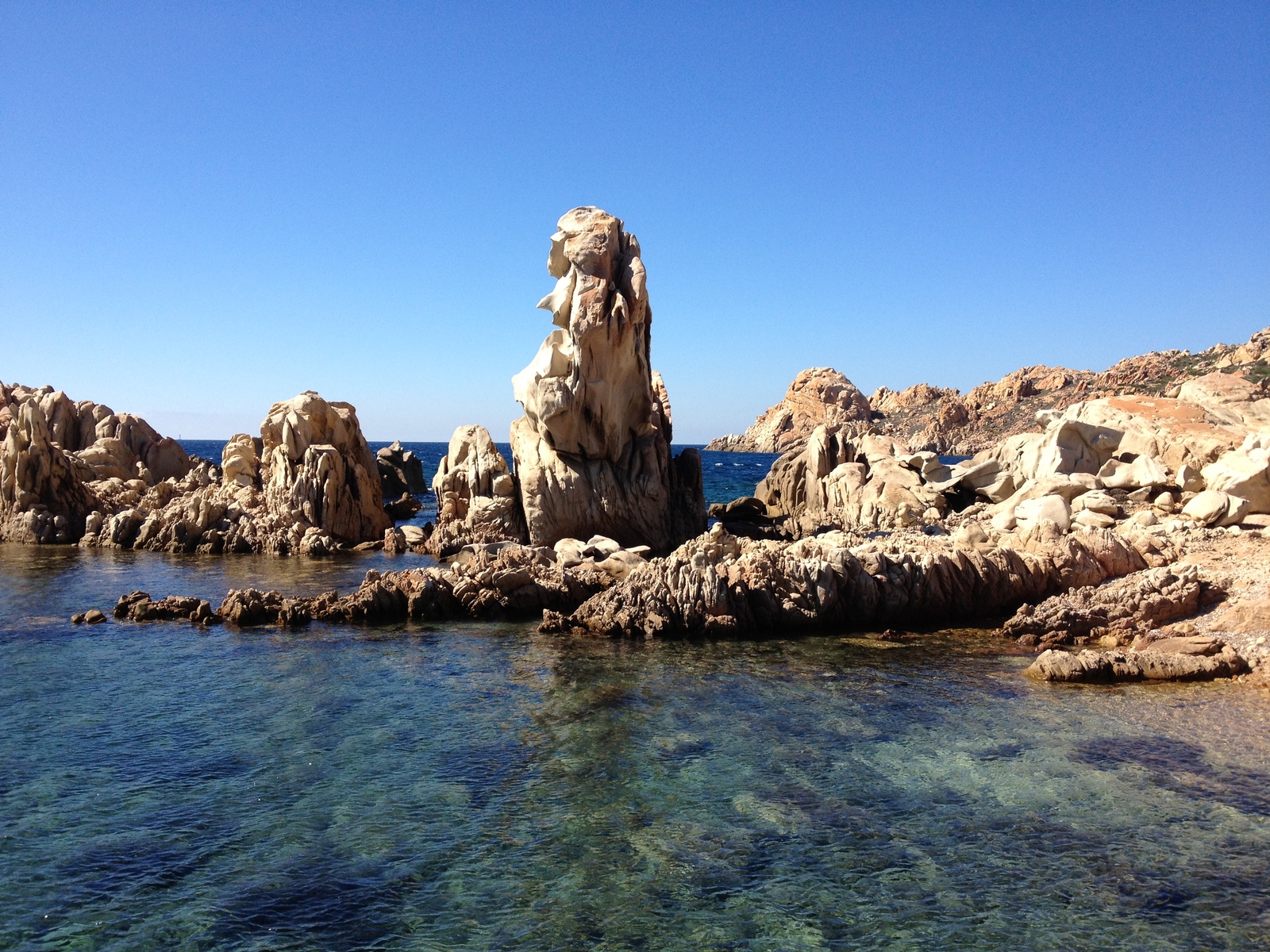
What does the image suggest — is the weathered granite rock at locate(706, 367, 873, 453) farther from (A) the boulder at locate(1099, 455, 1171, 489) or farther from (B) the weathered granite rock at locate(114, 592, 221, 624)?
(B) the weathered granite rock at locate(114, 592, 221, 624)

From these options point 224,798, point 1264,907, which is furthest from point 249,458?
point 1264,907

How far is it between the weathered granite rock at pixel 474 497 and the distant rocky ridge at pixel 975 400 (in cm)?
4967

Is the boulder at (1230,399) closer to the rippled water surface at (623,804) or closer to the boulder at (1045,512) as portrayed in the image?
the boulder at (1045,512)

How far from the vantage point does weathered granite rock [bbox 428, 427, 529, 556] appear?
33188 millimetres

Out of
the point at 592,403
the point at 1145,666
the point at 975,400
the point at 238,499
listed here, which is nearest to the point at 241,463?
the point at 238,499

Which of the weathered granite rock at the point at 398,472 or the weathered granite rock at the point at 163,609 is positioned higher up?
the weathered granite rock at the point at 398,472

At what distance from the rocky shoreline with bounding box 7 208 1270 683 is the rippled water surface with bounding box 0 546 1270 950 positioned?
2469 mm

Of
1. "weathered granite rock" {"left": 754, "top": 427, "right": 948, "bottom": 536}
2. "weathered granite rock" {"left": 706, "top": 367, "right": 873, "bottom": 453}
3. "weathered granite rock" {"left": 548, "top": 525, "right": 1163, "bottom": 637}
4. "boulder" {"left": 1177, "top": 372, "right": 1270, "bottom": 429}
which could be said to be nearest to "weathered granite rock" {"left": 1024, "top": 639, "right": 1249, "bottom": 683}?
"weathered granite rock" {"left": 548, "top": 525, "right": 1163, "bottom": 637}

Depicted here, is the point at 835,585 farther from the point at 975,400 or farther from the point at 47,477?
the point at 975,400

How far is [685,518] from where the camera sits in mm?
32844

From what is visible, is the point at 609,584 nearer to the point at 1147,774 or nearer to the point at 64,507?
the point at 1147,774

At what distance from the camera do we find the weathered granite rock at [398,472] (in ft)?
185

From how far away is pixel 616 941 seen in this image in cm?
891

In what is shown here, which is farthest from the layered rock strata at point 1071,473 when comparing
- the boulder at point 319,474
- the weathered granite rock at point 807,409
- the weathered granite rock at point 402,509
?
the weathered granite rock at point 807,409
